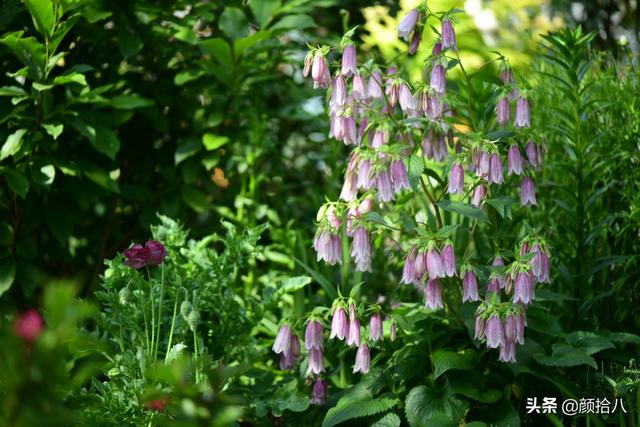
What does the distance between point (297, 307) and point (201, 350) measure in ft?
2.92

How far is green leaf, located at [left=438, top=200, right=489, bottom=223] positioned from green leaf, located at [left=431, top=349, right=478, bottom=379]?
0.39 meters

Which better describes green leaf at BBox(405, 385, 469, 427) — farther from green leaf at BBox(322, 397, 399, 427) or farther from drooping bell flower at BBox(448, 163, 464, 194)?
drooping bell flower at BBox(448, 163, 464, 194)

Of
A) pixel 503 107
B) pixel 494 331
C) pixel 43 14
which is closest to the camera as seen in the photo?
pixel 494 331

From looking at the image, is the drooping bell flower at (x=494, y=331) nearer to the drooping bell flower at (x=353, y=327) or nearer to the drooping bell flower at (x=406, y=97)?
the drooping bell flower at (x=353, y=327)

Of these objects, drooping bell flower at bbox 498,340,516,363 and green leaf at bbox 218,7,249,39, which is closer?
drooping bell flower at bbox 498,340,516,363

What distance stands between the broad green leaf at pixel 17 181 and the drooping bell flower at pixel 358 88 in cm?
119

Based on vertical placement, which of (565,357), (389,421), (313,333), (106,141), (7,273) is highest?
(106,141)

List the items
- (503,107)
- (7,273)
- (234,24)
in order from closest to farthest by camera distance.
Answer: (503,107) → (7,273) → (234,24)

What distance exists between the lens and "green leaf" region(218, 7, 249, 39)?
11.0ft

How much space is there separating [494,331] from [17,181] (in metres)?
1.67

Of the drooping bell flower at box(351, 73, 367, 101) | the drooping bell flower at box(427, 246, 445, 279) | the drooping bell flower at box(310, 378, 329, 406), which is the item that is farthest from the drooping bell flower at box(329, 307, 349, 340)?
the drooping bell flower at box(351, 73, 367, 101)

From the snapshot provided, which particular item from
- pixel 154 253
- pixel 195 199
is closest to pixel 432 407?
pixel 154 253

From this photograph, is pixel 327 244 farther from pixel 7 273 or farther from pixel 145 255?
pixel 7 273

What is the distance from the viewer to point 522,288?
2.17 meters
